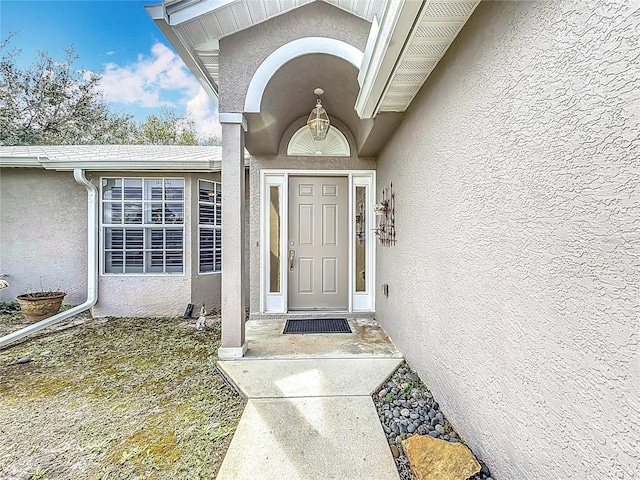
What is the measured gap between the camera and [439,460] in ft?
6.03

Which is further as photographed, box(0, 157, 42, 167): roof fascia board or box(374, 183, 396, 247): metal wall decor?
box(0, 157, 42, 167): roof fascia board

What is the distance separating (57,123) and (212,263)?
14.2m

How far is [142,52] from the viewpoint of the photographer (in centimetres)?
1950

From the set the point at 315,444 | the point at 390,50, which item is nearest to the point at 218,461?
the point at 315,444

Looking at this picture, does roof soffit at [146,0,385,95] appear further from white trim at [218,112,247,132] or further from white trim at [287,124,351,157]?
A: white trim at [287,124,351,157]

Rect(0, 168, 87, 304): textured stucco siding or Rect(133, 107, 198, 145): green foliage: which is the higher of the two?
Rect(133, 107, 198, 145): green foliage

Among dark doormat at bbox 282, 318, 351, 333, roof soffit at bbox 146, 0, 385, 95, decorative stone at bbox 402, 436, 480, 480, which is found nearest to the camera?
decorative stone at bbox 402, 436, 480, 480

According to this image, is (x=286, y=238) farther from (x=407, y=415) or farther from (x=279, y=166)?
(x=407, y=415)

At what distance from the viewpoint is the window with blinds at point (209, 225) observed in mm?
5797

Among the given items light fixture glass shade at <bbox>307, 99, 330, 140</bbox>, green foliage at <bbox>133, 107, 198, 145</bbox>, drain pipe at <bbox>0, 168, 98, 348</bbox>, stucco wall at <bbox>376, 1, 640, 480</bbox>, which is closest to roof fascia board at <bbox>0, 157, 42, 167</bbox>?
drain pipe at <bbox>0, 168, 98, 348</bbox>

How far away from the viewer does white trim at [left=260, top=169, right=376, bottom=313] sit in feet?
16.7

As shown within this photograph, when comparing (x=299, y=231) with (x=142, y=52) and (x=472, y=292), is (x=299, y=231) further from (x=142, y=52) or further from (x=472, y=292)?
(x=142, y=52)

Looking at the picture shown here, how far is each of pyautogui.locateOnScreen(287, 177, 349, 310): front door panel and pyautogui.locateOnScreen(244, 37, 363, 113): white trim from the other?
74.8 inches

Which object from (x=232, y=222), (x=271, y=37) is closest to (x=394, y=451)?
(x=232, y=222)
